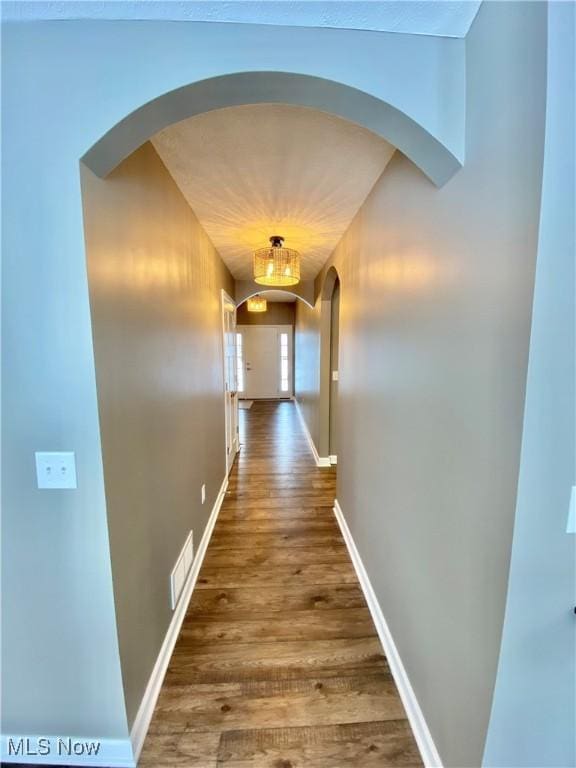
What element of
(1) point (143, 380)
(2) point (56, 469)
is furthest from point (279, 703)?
(1) point (143, 380)

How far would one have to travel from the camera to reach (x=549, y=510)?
75 cm

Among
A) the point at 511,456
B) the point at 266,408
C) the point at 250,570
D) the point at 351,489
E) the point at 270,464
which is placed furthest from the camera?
the point at 266,408

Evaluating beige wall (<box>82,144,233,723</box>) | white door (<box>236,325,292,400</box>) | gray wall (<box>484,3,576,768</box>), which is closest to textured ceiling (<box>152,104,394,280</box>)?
beige wall (<box>82,144,233,723</box>)

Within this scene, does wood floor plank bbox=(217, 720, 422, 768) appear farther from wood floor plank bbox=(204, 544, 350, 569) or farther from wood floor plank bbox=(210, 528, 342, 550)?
wood floor plank bbox=(210, 528, 342, 550)

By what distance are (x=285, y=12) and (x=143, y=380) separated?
4.06 feet

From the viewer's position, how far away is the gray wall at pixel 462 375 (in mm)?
740

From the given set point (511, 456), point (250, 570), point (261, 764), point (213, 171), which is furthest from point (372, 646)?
point (213, 171)

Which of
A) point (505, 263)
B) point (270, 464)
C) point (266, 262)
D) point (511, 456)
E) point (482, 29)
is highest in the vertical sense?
point (482, 29)

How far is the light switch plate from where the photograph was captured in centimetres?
102

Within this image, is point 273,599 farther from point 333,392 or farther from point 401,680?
point 333,392

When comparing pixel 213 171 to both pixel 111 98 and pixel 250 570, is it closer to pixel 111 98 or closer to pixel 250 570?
pixel 111 98

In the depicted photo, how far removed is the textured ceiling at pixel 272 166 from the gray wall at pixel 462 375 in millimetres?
224

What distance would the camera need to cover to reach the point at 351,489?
2.37 m

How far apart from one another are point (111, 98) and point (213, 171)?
78cm
